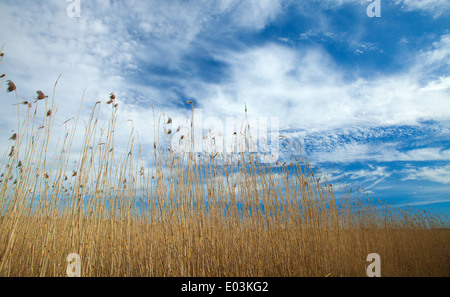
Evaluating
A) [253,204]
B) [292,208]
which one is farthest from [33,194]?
[292,208]

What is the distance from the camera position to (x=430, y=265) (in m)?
4.30

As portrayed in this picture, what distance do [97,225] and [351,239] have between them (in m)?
3.84

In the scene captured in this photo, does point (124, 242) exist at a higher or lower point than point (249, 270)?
higher

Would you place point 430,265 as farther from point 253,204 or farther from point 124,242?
point 124,242

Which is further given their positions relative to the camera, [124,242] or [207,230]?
[124,242]

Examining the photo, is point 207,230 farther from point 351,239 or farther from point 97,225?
point 351,239

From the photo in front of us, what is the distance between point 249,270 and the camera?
2273mm

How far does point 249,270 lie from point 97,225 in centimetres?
144

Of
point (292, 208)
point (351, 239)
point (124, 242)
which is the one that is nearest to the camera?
point (124, 242)

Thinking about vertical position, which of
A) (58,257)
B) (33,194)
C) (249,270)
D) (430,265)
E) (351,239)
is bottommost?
(430,265)

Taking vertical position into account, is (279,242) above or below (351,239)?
above
